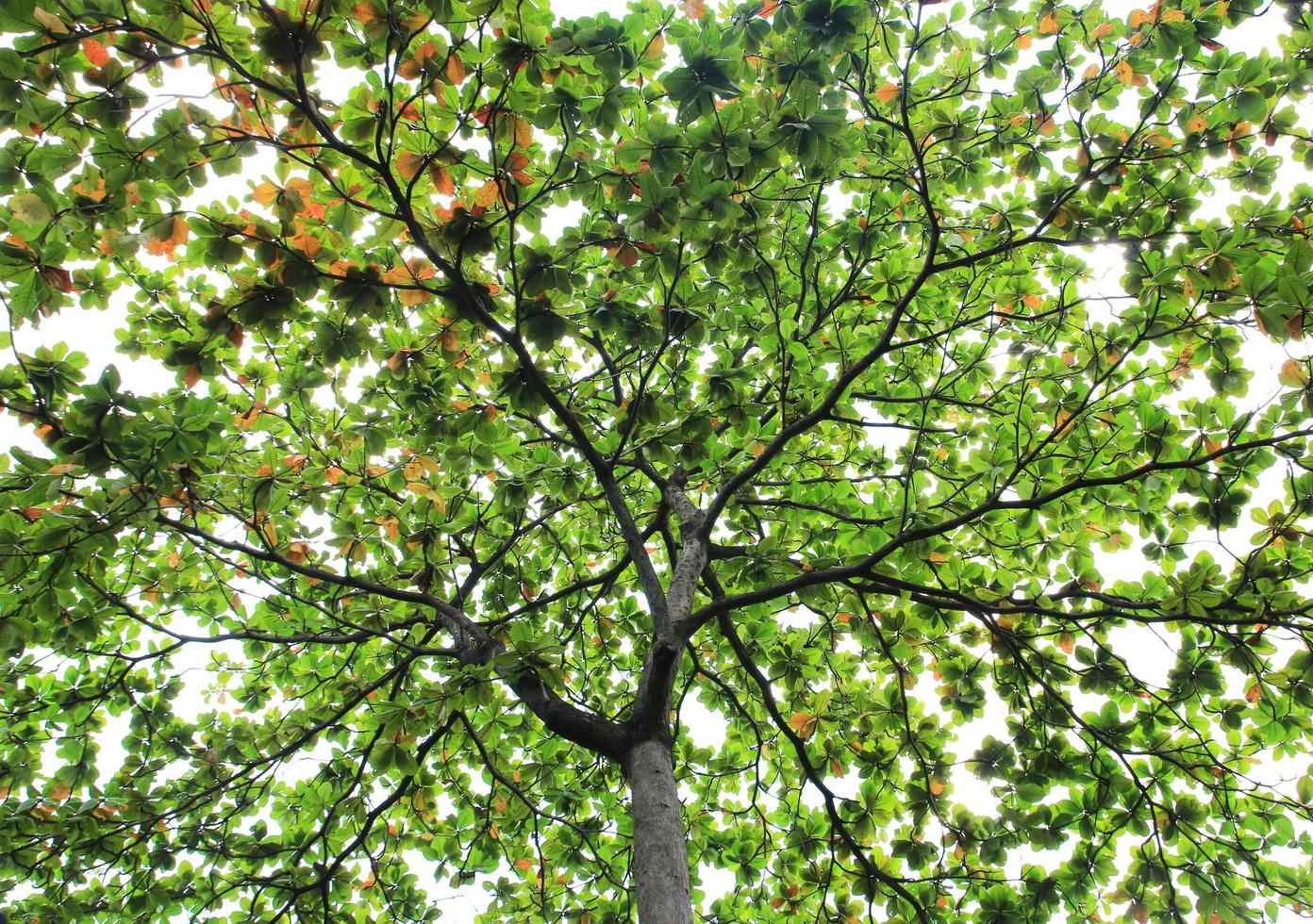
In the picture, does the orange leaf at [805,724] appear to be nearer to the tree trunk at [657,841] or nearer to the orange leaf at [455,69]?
the tree trunk at [657,841]

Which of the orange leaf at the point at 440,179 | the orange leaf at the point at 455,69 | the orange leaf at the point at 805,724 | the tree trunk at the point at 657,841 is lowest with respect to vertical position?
the tree trunk at the point at 657,841

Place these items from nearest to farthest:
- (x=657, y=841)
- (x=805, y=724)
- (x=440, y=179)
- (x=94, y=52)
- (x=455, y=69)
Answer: (x=94, y=52)
(x=455, y=69)
(x=440, y=179)
(x=657, y=841)
(x=805, y=724)

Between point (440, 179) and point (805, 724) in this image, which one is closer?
point (440, 179)

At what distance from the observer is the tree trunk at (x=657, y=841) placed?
3.12 metres

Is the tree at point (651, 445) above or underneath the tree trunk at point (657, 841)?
above

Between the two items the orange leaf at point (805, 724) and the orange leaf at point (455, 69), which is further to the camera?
the orange leaf at point (805, 724)

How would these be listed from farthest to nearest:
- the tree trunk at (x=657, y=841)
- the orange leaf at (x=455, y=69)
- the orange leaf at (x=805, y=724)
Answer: the orange leaf at (x=805, y=724) < the tree trunk at (x=657, y=841) < the orange leaf at (x=455, y=69)

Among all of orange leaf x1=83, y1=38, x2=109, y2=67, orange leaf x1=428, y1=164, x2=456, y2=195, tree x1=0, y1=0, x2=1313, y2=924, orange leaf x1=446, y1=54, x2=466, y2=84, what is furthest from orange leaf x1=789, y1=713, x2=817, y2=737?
orange leaf x1=83, y1=38, x2=109, y2=67

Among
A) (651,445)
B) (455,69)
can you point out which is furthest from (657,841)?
(455,69)

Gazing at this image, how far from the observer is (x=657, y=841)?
10.8 feet

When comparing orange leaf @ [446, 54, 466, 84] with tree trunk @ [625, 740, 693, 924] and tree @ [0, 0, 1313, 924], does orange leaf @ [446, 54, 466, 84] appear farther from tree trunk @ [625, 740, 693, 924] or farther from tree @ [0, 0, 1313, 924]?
tree trunk @ [625, 740, 693, 924]

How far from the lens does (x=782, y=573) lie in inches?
167

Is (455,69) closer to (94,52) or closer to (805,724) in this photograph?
(94,52)

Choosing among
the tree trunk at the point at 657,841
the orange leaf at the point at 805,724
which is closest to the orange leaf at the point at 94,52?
the tree trunk at the point at 657,841
